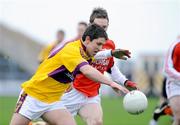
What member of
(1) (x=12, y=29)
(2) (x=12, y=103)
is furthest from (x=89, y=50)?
(1) (x=12, y=29)

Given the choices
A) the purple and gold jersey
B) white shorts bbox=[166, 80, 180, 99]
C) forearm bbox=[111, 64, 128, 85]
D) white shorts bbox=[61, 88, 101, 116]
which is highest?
the purple and gold jersey

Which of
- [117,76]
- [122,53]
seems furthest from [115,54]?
[117,76]

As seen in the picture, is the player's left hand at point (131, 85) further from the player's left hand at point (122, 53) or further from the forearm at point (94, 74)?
the forearm at point (94, 74)

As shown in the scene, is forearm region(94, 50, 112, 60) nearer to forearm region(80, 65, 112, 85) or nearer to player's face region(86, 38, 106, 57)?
player's face region(86, 38, 106, 57)

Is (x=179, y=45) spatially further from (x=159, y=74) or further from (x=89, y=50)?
(x=159, y=74)

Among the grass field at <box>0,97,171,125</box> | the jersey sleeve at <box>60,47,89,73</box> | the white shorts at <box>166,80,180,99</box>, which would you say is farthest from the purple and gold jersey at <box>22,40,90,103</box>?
the grass field at <box>0,97,171,125</box>

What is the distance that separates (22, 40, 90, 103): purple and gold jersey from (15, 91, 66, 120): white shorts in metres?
0.05

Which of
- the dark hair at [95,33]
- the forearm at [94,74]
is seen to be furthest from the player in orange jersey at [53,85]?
the forearm at [94,74]

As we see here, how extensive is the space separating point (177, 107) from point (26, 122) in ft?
11.6

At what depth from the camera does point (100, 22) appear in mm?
10258

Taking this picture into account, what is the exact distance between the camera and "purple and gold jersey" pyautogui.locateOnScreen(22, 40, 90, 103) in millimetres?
9125

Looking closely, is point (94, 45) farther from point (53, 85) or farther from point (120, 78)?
point (120, 78)

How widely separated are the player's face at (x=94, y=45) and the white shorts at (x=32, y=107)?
814 millimetres

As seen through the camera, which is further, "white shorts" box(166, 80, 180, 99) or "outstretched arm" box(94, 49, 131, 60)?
"white shorts" box(166, 80, 180, 99)
